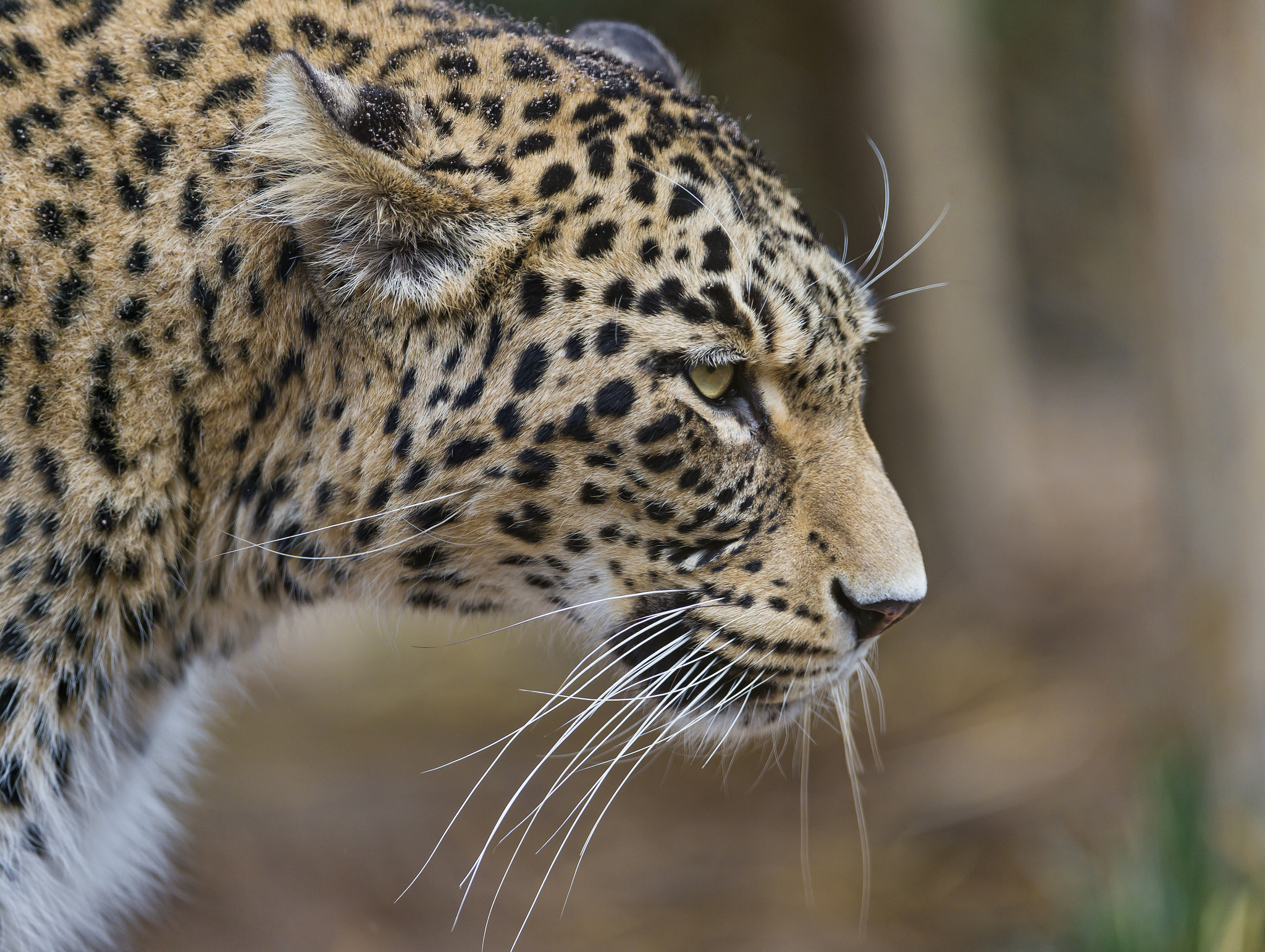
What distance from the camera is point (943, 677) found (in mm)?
9867

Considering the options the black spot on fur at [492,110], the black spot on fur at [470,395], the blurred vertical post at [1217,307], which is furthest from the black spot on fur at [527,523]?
the blurred vertical post at [1217,307]

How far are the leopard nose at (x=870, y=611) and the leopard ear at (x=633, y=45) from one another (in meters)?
1.97

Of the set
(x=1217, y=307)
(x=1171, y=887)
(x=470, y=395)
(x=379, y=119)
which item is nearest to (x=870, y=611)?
(x=470, y=395)

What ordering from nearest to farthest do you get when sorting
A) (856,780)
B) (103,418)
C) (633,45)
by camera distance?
(103,418), (633,45), (856,780)

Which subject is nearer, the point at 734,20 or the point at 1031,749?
the point at 1031,749

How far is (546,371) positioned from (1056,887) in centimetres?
522

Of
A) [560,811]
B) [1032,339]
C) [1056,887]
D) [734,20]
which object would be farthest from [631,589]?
[1032,339]

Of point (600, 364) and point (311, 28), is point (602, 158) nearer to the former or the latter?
point (600, 364)

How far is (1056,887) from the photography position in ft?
21.7

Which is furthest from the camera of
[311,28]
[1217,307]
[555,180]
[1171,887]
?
[1217,307]

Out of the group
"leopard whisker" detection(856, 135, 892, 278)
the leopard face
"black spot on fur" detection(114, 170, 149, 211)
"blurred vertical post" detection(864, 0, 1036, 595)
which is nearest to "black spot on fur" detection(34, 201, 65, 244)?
"black spot on fur" detection(114, 170, 149, 211)

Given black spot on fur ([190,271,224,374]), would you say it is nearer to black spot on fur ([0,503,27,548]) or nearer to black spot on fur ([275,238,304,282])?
black spot on fur ([275,238,304,282])

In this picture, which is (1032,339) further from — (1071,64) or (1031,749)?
(1031,749)

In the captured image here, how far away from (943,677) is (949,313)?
3.21 meters
